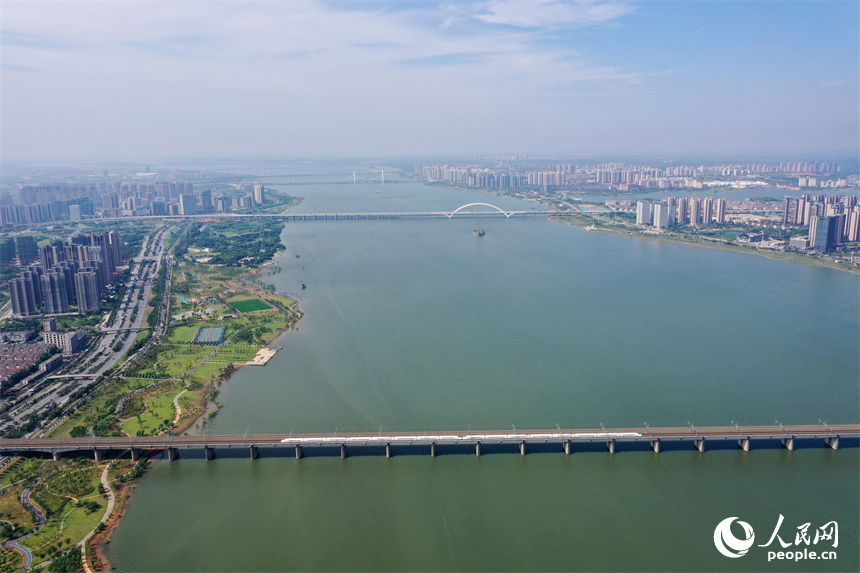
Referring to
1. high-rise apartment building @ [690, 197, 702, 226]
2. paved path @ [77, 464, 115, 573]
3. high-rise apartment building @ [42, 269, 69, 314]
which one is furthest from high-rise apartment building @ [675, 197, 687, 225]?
paved path @ [77, 464, 115, 573]

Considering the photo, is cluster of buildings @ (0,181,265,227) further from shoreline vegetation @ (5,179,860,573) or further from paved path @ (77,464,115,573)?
paved path @ (77,464,115,573)

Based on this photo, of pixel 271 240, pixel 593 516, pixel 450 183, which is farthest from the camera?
pixel 450 183

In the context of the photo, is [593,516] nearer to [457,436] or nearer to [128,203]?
[457,436]

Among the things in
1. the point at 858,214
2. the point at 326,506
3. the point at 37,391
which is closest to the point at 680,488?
the point at 326,506

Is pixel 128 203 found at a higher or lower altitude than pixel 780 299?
higher

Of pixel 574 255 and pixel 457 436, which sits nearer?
pixel 457 436

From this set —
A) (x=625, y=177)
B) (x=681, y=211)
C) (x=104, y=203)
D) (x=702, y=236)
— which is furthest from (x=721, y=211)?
(x=104, y=203)

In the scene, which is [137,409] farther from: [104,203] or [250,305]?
[104,203]

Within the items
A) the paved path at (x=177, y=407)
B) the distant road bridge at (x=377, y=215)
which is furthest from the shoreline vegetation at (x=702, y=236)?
the paved path at (x=177, y=407)
